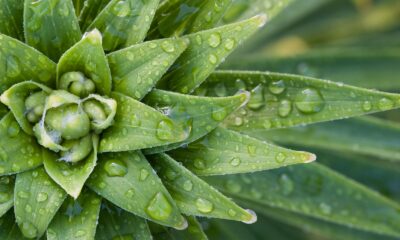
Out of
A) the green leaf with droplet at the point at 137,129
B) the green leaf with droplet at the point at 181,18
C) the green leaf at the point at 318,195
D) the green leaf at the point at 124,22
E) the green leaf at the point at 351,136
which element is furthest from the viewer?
the green leaf at the point at 351,136

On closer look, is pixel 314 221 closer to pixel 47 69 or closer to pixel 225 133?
pixel 225 133

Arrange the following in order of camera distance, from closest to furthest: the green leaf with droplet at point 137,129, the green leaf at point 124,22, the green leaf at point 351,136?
the green leaf with droplet at point 137,129 < the green leaf at point 124,22 < the green leaf at point 351,136

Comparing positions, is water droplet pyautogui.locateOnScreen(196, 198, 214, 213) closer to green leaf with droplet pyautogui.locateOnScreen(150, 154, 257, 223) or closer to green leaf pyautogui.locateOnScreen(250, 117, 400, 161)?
green leaf with droplet pyautogui.locateOnScreen(150, 154, 257, 223)

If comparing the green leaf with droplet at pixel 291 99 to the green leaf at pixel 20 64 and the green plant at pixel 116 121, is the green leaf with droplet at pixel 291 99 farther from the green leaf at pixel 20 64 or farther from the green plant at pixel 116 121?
the green leaf at pixel 20 64

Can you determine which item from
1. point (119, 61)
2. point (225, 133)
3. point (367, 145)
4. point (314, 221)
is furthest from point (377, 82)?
point (119, 61)

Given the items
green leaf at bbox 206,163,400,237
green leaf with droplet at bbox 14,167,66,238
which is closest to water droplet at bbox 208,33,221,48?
green leaf with droplet at bbox 14,167,66,238

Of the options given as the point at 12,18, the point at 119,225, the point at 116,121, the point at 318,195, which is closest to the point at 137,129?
the point at 116,121

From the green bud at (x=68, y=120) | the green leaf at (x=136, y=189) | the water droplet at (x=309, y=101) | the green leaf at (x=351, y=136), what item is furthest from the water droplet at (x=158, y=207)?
the green leaf at (x=351, y=136)

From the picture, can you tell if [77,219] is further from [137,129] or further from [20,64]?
[20,64]
